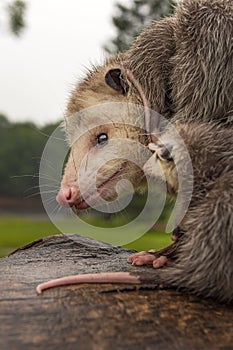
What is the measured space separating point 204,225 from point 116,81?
0.75m

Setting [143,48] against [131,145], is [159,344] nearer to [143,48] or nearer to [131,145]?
[131,145]

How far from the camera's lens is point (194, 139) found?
5.68 feet

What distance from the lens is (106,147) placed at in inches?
83.2

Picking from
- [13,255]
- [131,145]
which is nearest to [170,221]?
[131,145]

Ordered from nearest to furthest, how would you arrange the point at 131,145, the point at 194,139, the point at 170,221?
the point at 194,139 < the point at 170,221 < the point at 131,145

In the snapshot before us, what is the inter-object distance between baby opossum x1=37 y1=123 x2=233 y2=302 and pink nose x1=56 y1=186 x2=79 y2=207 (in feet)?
1.29

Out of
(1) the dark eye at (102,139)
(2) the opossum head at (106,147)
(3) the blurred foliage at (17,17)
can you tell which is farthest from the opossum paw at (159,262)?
(3) the blurred foliage at (17,17)

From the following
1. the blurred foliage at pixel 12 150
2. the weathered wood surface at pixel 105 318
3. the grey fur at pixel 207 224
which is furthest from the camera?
the blurred foliage at pixel 12 150

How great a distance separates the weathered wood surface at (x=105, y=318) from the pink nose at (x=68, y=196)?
34 centimetres

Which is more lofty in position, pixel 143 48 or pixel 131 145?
pixel 143 48

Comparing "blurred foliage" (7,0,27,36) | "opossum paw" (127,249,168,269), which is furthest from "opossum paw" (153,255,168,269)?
"blurred foliage" (7,0,27,36)

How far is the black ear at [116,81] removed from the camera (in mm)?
2129

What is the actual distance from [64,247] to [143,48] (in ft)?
2.68

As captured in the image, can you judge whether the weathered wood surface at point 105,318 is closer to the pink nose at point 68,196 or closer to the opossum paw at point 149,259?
the opossum paw at point 149,259
